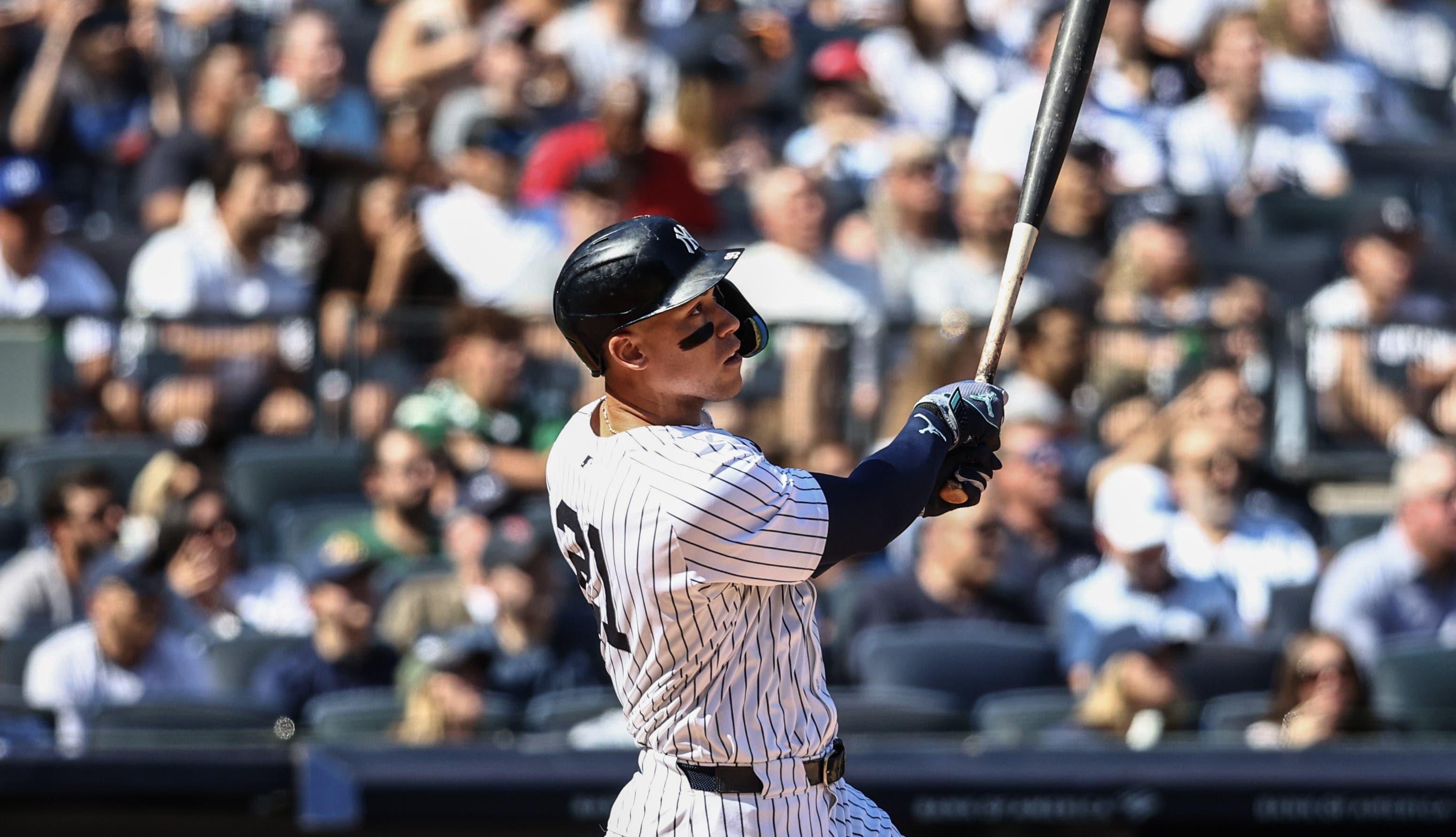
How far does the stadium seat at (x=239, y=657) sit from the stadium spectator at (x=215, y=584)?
15cm

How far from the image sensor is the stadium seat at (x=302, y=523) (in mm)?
6434

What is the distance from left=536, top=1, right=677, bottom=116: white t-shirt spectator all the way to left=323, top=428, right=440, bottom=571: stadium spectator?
9.16 ft

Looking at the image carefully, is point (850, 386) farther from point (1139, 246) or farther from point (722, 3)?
point (722, 3)

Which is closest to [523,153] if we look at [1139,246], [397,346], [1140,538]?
[397,346]

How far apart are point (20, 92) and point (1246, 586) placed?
5.32 metres

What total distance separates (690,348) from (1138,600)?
12.4 ft

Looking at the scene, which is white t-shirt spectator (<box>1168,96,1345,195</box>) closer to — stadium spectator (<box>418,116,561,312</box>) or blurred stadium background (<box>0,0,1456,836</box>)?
blurred stadium background (<box>0,0,1456,836</box>)

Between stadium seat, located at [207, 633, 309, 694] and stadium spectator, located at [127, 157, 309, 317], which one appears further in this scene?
stadium spectator, located at [127, 157, 309, 317]

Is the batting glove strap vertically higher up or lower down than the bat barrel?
lower down

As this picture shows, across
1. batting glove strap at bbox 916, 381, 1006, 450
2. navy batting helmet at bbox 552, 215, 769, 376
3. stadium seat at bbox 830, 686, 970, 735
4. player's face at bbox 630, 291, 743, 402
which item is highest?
navy batting helmet at bbox 552, 215, 769, 376

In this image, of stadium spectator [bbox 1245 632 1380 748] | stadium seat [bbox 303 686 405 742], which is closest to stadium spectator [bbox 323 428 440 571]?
stadium seat [bbox 303 686 405 742]

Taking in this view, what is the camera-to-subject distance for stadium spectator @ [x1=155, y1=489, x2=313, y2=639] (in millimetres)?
6094

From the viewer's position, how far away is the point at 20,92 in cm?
836

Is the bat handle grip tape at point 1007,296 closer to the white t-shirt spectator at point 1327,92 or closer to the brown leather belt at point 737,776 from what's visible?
the brown leather belt at point 737,776
